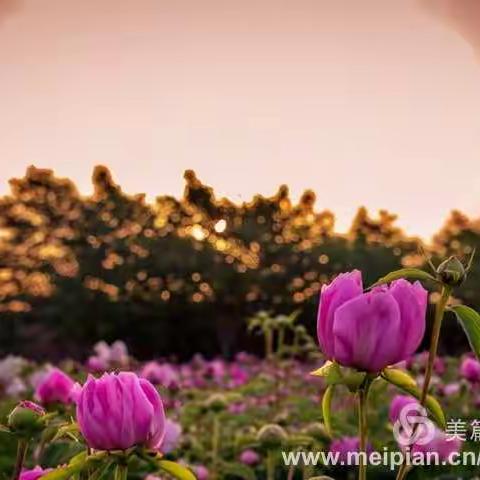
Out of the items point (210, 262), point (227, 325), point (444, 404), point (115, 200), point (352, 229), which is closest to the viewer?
point (444, 404)

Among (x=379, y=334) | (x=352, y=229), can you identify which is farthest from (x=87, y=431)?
(x=352, y=229)

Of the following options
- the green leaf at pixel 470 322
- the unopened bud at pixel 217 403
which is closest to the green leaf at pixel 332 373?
the green leaf at pixel 470 322

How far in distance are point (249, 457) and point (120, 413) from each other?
209cm

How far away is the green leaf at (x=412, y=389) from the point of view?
0.79 meters

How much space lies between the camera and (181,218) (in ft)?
64.0

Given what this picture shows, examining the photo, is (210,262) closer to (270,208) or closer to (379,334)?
(270,208)

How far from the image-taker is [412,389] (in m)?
0.80

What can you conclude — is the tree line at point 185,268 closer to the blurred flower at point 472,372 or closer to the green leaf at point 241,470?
the blurred flower at point 472,372

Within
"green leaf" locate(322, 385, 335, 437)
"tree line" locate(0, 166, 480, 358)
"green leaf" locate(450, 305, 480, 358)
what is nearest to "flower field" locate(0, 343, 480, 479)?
"green leaf" locate(322, 385, 335, 437)

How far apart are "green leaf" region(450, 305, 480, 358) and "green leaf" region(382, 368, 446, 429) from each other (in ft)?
0.25

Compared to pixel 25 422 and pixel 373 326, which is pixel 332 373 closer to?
pixel 373 326

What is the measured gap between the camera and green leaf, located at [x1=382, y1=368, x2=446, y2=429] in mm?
792

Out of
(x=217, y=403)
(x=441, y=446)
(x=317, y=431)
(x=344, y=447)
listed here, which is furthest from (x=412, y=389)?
(x=217, y=403)

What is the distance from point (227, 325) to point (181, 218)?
117 inches
